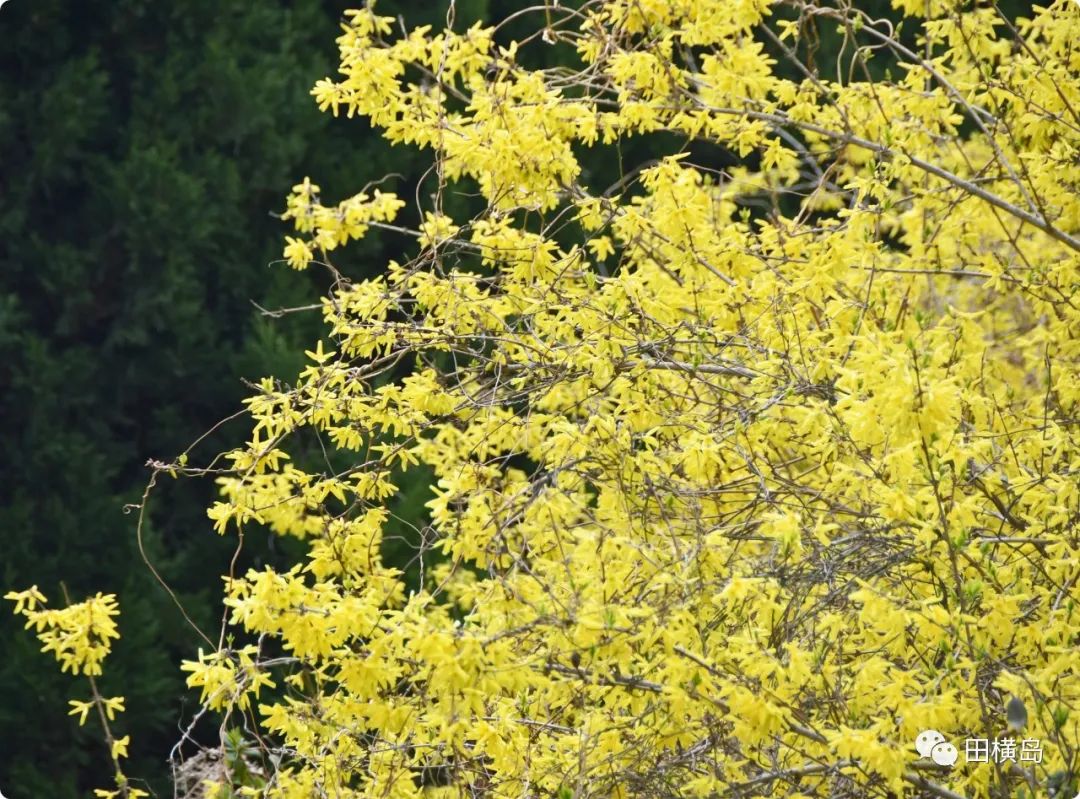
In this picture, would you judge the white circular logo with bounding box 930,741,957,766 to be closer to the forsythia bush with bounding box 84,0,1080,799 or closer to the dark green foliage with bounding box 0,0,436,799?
the forsythia bush with bounding box 84,0,1080,799

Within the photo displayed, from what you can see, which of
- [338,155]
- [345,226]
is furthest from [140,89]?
[345,226]

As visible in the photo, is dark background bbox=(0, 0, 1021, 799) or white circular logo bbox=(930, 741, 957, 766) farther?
dark background bbox=(0, 0, 1021, 799)

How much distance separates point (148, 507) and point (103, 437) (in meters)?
0.45

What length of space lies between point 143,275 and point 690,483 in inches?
171

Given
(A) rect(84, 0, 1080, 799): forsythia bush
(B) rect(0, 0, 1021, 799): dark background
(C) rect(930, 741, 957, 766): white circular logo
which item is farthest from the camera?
(B) rect(0, 0, 1021, 799): dark background

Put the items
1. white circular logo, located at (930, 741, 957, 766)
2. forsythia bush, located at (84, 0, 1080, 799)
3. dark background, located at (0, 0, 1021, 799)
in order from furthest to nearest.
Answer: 1. dark background, located at (0, 0, 1021, 799)
2. white circular logo, located at (930, 741, 957, 766)
3. forsythia bush, located at (84, 0, 1080, 799)

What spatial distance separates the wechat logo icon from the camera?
3.10 metres

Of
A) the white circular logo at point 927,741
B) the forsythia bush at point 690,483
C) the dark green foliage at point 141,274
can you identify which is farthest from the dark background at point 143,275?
the white circular logo at point 927,741

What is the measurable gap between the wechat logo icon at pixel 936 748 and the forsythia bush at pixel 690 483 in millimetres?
71

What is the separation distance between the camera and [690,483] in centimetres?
386

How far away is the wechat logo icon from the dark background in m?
3.75

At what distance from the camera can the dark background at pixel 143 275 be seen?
22.5ft

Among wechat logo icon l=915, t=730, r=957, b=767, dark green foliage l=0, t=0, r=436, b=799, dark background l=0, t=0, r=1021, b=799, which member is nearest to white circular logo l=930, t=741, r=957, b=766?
wechat logo icon l=915, t=730, r=957, b=767

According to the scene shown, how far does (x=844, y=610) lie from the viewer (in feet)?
11.4
